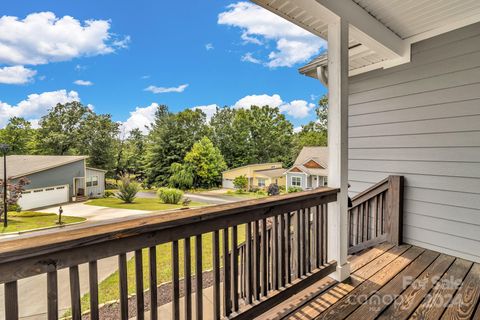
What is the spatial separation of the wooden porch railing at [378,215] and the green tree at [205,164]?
5.21 feet

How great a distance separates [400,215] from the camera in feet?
8.88

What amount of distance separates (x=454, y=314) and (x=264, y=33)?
14.2ft

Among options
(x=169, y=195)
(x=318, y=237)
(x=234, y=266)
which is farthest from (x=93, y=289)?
(x=318, y=237)

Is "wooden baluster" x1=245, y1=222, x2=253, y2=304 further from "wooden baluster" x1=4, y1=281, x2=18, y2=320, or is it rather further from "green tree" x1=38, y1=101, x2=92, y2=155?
"green tree" x1=38, y1=101, x2=92, y2=155

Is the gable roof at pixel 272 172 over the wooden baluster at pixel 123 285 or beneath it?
over

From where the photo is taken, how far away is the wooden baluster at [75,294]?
3.08ft

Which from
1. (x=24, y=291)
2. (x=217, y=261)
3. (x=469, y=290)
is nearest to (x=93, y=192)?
(x=24, y=291)

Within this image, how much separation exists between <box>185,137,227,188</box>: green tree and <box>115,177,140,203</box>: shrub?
69cm

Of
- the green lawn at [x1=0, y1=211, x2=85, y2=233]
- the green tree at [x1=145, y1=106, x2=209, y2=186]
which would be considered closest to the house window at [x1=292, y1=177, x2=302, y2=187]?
the green tree at [x1=145, y1=106, x2=209, y2=186]

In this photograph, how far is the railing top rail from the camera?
0.83 meters

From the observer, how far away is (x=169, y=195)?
2.16 meters

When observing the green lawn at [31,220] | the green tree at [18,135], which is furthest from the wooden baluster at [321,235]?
the green tree at [18,135]

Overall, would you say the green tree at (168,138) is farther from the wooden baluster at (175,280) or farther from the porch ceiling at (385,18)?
the porch ceiling at (385,18)

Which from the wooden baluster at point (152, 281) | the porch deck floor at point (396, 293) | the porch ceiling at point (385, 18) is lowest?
the porch deck floor at point (396, 293)
